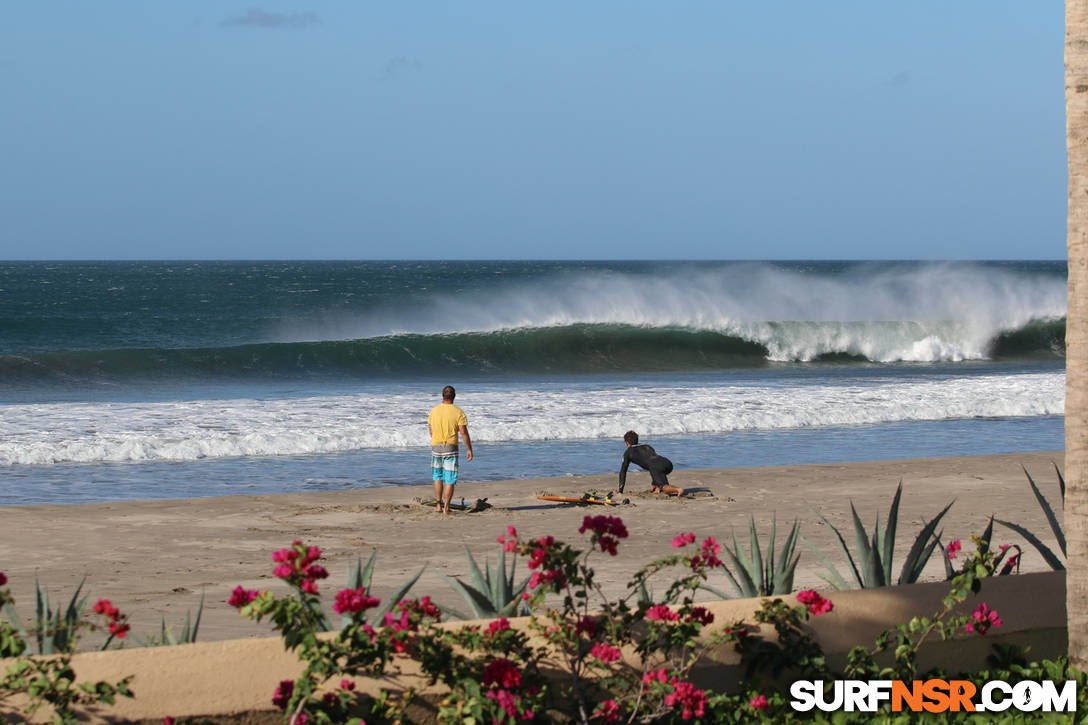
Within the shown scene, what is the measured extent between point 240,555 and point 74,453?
6869mm

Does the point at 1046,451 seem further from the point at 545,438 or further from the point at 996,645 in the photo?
the point at 996,645

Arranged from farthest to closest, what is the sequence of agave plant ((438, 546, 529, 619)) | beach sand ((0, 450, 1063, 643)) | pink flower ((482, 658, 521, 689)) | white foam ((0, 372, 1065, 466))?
white foam ((0, 372, 1065, 466)), beach sand ((0, 450, 1063, 643)), agave plant ((438, 546, 529, 619)), pink flower ((482, 658, 521, 689))

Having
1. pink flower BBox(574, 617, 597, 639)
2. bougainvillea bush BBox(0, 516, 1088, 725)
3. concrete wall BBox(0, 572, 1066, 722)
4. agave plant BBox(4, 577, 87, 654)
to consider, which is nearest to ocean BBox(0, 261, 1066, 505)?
agave plant BBox(4, 577, 87, 654)

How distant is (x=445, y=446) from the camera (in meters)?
11.4

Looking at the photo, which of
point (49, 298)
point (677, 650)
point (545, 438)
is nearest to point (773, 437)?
point (545, 438)

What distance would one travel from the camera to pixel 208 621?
673 cm

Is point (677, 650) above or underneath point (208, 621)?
above

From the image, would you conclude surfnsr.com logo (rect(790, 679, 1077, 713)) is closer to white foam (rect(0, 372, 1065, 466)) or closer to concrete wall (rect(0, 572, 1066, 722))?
concrete wall (rect(0, 572, 1066, 722))

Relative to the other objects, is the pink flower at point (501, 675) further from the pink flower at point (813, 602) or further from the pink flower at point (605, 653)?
the pink flower at point (813, 602)

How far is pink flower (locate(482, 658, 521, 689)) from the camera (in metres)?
3.81

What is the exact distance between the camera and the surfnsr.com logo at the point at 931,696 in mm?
4449

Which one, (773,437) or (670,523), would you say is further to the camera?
(773,437)

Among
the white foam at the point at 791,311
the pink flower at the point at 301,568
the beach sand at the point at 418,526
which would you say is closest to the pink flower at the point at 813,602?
the pink flower at the point at 301,568

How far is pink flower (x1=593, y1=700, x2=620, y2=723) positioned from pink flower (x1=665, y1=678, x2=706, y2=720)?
0.58ft
